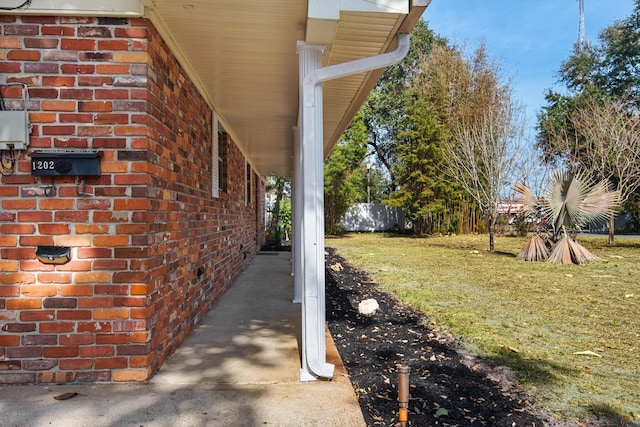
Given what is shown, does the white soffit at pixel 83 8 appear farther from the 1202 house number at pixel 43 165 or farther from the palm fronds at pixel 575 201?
the palm fronds at pixel 575 201

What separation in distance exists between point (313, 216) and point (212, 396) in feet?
4.36

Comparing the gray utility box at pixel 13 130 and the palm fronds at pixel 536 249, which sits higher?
the gray utility box at pixel 13 130

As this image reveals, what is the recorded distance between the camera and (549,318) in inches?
196

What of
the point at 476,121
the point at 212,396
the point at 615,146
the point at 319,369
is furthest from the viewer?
the point at 476,121

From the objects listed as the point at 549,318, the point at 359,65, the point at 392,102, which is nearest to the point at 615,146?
the point at 549,318

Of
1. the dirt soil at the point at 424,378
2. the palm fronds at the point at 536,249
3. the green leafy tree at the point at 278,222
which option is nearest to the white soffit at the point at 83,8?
the dirt soil at the point at 424,378

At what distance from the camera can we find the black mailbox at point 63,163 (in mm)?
2697

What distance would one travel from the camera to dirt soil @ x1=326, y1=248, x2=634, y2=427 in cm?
245

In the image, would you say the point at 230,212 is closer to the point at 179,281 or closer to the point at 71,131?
the point at 179,281

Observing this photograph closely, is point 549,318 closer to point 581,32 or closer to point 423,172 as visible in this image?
point 423,172

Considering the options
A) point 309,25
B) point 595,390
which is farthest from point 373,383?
point 309,25

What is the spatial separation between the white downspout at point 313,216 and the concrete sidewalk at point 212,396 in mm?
243

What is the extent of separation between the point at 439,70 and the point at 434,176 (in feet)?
20.2

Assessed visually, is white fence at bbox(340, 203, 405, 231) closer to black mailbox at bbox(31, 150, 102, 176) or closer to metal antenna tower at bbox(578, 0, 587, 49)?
metal antenna tower at bbox(578, 0, 587, 49)
